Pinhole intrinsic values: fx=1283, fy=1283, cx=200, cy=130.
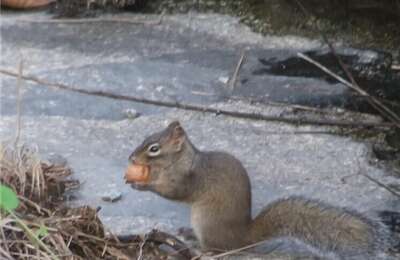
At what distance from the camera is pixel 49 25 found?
598 cm

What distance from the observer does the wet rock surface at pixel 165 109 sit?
439cm

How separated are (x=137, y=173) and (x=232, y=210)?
37cm

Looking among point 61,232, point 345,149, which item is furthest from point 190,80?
point 61,232

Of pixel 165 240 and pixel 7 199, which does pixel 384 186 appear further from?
pixel 7 199

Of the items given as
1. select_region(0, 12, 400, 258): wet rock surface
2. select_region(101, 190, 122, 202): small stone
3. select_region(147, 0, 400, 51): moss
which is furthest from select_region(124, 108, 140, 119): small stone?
select_region(147, 0, 400, 51): moss

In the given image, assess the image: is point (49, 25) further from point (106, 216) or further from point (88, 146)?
point (106, 216)

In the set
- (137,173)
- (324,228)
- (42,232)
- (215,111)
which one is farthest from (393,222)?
(42,232)

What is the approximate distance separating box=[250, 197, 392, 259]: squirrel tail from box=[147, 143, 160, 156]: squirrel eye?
1.41ft

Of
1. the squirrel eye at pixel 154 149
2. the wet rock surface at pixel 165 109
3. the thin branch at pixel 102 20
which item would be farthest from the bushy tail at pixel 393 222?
the thin branch at pixel 102 20

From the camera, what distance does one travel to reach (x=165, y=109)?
5.05 metres

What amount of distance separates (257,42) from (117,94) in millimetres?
823

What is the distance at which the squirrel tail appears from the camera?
Answer: 383 centimetres

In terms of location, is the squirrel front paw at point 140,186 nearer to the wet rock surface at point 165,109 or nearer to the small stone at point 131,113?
the wet rock surface at point 165,109

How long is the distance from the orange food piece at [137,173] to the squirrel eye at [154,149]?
0.16 feet
